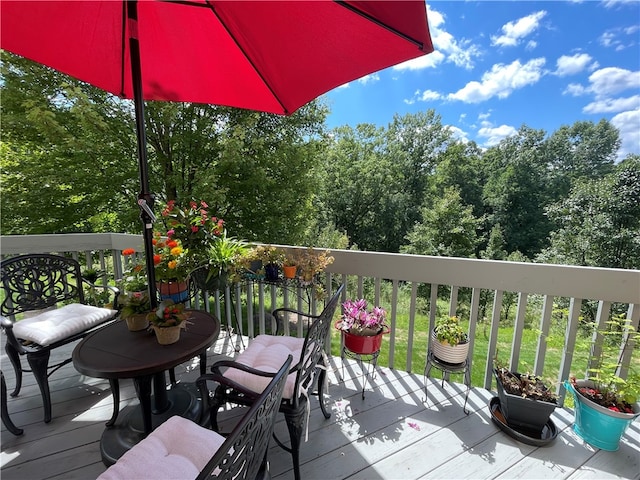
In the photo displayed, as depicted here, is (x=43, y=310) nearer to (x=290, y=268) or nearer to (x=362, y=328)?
(x=290, y=268)

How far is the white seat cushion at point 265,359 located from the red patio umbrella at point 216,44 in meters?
0.62

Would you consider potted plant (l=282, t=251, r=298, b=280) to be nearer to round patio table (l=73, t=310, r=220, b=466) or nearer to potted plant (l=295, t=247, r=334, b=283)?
potted plant (l=295, t=247, r=334, b=283)

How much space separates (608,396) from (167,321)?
2.34m

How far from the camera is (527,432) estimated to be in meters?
1.68

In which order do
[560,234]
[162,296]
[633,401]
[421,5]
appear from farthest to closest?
[560,234]
[162,296]
[633,401]
[421,5]

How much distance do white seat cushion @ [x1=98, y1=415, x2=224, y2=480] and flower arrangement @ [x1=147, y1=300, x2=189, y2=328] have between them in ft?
1.46

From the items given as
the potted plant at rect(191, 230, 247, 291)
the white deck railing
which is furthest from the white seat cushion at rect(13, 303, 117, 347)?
the white deck railing

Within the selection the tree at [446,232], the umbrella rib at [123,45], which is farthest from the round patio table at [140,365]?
the tree at [446,232]

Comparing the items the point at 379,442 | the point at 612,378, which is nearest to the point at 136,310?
the point at 379,442

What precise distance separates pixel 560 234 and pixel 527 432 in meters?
12.6

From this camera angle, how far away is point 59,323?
1854 millimetres

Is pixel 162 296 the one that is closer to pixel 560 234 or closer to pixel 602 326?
pixel 602 326

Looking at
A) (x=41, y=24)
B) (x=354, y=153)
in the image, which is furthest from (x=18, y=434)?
(x=354, y=153)

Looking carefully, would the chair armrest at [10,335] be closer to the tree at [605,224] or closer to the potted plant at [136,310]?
the potted plant at [136,310]
